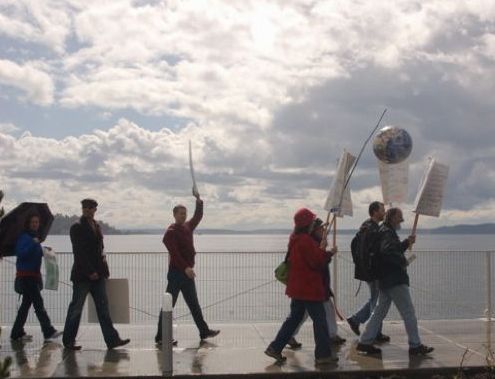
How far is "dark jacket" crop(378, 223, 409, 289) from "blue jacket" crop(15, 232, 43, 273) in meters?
4.26

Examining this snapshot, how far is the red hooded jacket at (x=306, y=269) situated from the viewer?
813cm

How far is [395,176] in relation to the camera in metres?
9.78

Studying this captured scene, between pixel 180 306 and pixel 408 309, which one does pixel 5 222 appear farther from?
pixel 408 309

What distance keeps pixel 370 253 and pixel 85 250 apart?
11.1ft

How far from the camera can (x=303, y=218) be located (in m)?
8.23

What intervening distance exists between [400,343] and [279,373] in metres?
2.41

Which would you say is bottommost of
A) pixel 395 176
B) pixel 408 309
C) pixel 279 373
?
pixel 279 373

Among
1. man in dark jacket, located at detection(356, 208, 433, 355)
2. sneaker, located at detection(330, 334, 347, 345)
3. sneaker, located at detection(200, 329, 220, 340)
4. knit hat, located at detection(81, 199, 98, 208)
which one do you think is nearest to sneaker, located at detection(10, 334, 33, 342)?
knit hat, located at detection(81, 199, 98, 208)

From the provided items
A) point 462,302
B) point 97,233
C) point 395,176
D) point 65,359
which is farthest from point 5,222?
point 462,302

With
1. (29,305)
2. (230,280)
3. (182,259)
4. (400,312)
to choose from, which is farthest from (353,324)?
(29,305)

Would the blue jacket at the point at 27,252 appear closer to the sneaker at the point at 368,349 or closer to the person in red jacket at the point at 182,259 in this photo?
the person in red jacket at the point at 182,259

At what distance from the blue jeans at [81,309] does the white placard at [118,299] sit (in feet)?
1.65

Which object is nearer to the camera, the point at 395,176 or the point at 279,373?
the point at 279,373

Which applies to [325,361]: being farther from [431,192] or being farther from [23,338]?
[23,338]
